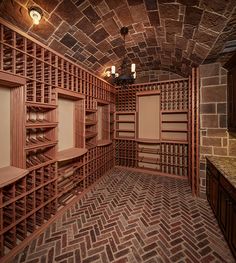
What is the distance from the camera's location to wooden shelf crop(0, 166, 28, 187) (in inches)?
72.7

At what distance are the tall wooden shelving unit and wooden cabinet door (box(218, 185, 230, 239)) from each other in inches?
100

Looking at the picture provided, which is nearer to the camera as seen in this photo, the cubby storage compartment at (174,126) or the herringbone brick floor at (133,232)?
the herringbone brick floor at (133,232)

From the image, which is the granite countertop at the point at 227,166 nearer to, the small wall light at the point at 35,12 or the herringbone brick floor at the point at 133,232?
the herringbone brick floor at the point at 133,232

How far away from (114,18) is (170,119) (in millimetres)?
3311

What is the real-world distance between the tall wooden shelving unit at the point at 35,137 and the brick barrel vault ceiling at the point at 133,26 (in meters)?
0.36

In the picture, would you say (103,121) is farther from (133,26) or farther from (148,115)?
(133,26)

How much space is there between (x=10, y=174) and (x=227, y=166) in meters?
3.26

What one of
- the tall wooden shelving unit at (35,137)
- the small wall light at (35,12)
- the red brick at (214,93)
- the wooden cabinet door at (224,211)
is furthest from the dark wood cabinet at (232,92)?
the small wall light at (35,12)

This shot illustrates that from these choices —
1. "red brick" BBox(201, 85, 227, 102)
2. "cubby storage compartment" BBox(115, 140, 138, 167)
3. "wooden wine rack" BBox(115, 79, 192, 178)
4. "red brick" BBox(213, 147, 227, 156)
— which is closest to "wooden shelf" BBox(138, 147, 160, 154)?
"wooden wine rack" BBox(115, 79, 192, 178)

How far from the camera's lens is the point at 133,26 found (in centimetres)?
308

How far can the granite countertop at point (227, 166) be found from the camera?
2.20 meters

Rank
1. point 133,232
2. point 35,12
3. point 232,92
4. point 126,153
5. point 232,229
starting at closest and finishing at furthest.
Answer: point 232,229, point 35,12, point 133,232, point 232,92, point 126,153

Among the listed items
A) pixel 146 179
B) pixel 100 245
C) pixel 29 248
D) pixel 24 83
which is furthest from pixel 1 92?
pixel 146 179

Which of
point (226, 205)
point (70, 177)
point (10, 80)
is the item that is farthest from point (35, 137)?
point (226, 205)
